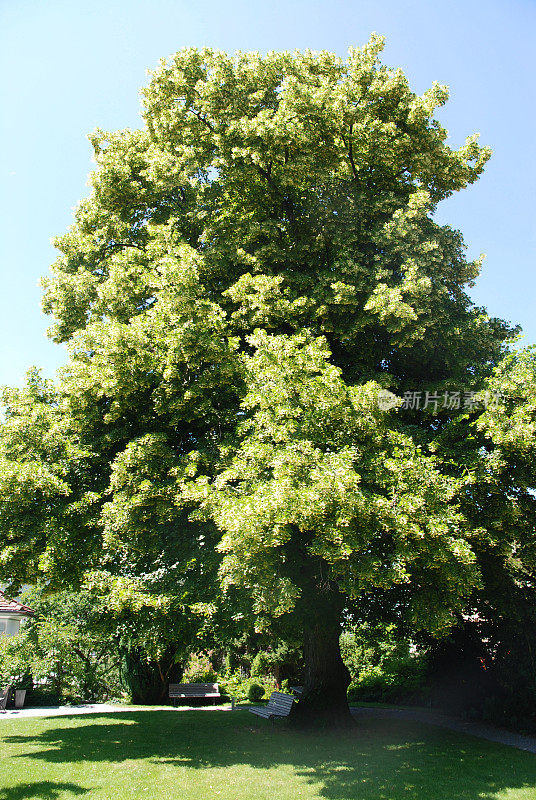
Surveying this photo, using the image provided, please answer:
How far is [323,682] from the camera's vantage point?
44.4 feet

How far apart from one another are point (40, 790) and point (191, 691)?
15211 millimetres

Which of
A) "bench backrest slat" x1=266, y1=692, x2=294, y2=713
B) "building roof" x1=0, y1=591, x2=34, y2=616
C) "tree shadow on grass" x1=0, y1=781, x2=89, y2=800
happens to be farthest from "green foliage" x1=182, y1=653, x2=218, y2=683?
"tree shadow on grass" x1=0, y1=781, x2=89, y2=800

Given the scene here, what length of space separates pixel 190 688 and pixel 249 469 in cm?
1632

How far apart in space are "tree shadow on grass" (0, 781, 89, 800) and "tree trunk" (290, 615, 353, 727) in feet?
20.9

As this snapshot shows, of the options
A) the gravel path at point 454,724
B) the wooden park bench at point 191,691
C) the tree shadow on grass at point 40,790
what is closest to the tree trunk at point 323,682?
the gravel path at point 454,724

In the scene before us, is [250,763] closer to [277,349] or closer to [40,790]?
[40,790]

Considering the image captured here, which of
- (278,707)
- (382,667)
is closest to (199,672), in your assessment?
(382,667)

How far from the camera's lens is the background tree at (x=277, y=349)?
975 centimetres

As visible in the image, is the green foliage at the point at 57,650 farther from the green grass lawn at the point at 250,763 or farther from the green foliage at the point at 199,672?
the green foliage at the point at 199,672

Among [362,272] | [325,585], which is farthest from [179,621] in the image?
[362,272]

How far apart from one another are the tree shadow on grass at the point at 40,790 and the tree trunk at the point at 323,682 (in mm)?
6359

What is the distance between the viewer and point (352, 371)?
519 inches

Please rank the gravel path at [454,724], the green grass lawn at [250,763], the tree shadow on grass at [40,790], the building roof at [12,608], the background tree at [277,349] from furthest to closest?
the building roof at [12,608] → the gravel path at [454,724] → the background tree at [277,349] → the green grass lawn at [250,763] → the tree shadow on grass at [40,790]

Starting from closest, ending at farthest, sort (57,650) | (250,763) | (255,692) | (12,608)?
(250,763) < (57,650) < (255,692) < (12,608)
